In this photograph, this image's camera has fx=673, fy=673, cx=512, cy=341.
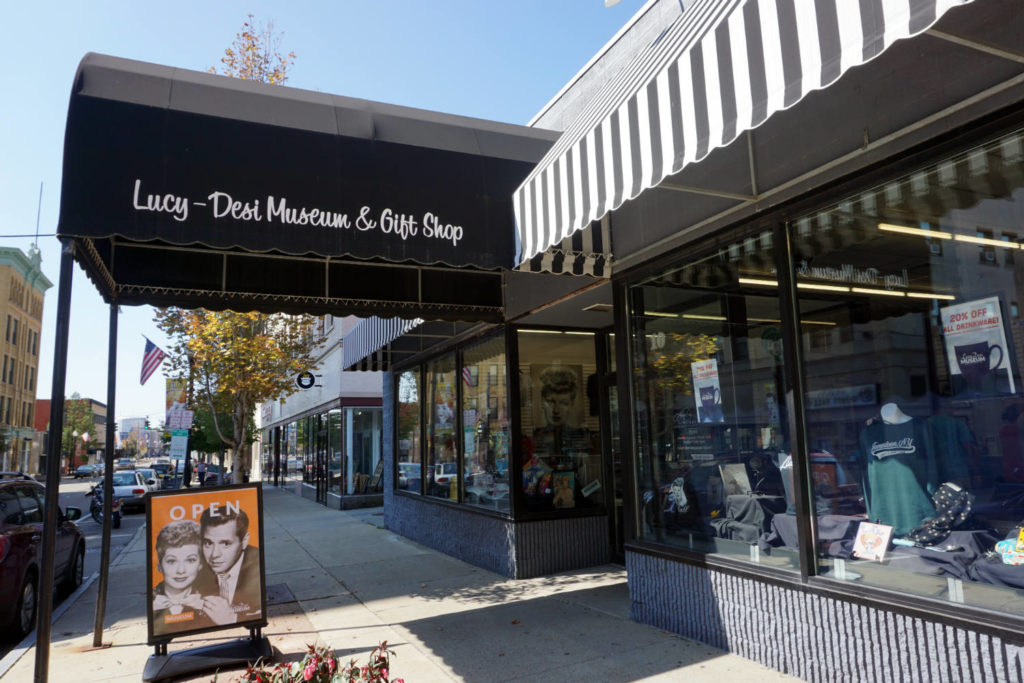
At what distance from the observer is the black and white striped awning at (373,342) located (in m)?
10.5

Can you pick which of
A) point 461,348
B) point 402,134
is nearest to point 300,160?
point 402,134

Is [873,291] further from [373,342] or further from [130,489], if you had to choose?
[130,489]

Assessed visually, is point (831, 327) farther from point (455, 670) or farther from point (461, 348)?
point (461, 348)

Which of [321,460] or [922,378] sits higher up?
[922,378]

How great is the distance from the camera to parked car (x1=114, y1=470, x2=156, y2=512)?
20.4m

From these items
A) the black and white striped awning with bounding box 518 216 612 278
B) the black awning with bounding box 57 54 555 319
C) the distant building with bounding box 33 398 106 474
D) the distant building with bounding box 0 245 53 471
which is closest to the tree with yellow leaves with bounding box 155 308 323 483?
the black awning with bounding box 57 54 555 319

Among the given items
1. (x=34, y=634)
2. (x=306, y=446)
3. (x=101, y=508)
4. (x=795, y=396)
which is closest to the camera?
(x=795, y=396)

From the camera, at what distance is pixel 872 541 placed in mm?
4309

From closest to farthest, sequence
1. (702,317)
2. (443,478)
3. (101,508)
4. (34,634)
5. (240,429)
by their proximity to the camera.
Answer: (702,317) → (34,634) → (443,478) → (240,429) → (101,508)

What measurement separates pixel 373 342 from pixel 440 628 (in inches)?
254

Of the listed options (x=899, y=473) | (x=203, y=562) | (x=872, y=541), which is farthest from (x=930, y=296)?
(x=203, y=562)

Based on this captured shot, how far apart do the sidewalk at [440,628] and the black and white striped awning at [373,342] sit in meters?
3.46

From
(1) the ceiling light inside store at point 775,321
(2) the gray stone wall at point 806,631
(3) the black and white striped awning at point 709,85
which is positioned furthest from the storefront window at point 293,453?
(3) the black and white striped awning at point 709,85

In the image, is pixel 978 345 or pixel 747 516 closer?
pixel 978 345
